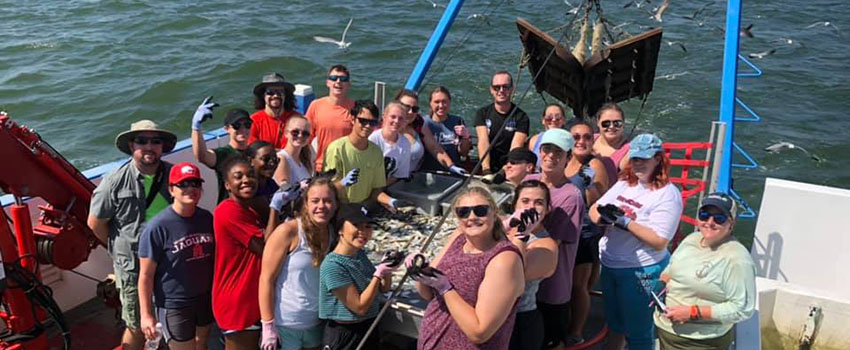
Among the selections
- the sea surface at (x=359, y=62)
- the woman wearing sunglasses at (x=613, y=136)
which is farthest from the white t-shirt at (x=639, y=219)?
the sea surface at (x=359, y=62)

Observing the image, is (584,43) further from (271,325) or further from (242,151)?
(271,325)

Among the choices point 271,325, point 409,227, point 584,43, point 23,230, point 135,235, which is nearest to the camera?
point 271,325

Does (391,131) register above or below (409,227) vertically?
above

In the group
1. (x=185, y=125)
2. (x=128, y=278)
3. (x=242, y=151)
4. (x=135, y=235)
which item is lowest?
(x=185, y=125)

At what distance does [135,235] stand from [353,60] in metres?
16.1

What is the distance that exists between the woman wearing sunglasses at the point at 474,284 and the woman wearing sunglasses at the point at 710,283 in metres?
1.29

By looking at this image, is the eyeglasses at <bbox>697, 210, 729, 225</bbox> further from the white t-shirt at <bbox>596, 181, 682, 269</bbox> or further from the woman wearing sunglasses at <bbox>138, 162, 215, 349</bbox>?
the woman wearing sunglasses at <bbox>138, 162, 215, 349</bbox>

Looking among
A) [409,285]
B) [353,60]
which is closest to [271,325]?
[409,285]

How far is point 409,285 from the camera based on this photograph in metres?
5.15

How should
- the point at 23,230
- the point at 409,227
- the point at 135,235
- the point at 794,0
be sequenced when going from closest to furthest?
the point at 135,235 < the point at 23,230 < the point at 409,227 < the point at 794,0

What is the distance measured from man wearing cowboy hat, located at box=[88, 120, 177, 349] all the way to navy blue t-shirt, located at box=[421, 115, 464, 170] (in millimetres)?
2694

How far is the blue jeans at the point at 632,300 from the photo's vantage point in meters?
4.77

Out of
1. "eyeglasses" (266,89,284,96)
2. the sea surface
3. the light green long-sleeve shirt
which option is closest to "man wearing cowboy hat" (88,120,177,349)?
"eyeglasses" (266,89,284,96)

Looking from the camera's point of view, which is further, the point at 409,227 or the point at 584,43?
the point at 584,43
